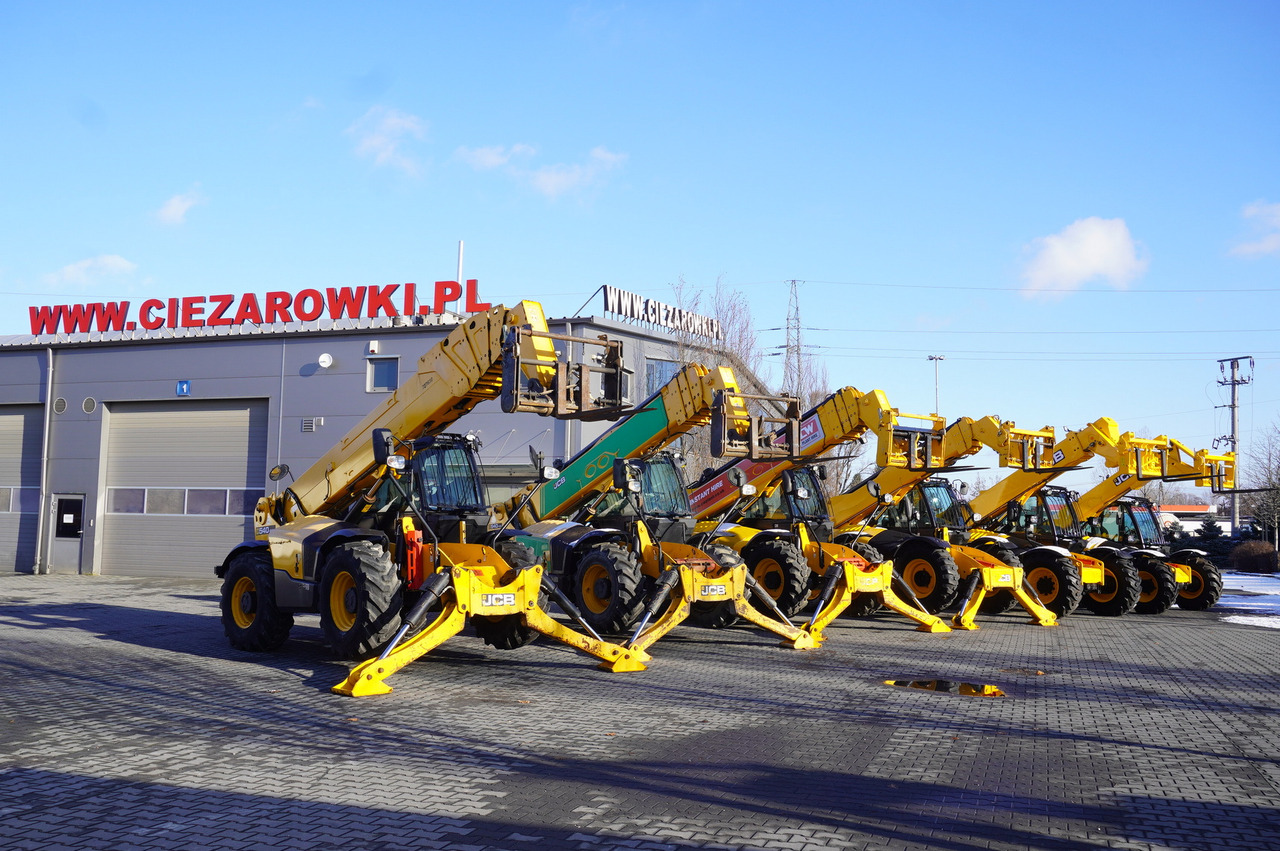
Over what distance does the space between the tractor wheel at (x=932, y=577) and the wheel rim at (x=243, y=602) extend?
32.5 feet

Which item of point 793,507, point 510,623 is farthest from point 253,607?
point 793,507

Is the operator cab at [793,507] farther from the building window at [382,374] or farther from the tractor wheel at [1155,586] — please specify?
the building window at [382,374]

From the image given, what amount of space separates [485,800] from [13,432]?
100 ft

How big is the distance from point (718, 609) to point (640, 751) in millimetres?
7032

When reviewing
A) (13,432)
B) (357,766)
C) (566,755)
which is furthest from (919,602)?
(13,432)

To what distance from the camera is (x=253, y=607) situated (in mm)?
12820

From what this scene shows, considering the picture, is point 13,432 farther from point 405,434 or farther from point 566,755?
point 566,755

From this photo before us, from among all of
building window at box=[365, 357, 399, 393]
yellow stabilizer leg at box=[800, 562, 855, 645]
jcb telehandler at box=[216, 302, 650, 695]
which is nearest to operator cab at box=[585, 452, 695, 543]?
yellow stabilizer leg at box=[800, 562, 855, 645]

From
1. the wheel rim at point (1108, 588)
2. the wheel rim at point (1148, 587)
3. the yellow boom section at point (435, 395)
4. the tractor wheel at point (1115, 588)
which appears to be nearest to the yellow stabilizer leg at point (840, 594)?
the yellow boom section at point (435, 395)

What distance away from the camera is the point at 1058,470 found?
20203mm

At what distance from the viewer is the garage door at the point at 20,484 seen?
1187 inches

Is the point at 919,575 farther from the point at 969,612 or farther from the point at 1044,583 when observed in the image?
the point at 1044,583

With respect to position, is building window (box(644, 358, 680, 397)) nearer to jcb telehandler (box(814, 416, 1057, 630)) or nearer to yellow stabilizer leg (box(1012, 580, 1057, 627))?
jcb telehandler (box(814, 416, 1057, 630))

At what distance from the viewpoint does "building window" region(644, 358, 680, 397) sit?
29.5 meters
